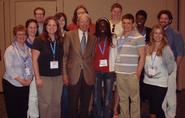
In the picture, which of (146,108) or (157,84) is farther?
(146,108)

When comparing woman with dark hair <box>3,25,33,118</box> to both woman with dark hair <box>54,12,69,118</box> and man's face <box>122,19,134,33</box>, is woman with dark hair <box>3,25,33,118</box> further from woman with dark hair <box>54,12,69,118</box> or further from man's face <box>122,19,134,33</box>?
man's face <box>122,19,134,33</box>

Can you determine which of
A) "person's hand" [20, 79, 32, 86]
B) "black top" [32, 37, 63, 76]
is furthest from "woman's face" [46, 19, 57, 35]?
"person's hand" [20, 79, 32, 86]

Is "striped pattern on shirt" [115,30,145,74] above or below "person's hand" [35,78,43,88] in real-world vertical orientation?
above

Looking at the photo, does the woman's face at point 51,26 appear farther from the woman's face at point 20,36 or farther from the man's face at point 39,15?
the man's face at point 39,15

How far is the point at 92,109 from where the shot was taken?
4.58m

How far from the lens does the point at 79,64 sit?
4059 mm

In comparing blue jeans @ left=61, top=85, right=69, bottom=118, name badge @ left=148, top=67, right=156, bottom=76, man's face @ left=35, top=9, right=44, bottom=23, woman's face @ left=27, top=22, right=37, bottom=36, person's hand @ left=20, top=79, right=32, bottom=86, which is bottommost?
blue jeans @ left=61, top=85, right=69, bottom=118

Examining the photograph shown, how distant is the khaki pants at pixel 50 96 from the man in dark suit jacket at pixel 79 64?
20cm

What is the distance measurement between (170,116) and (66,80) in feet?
4.92

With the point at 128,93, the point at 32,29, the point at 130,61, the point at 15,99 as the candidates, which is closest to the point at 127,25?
the point at 130,61

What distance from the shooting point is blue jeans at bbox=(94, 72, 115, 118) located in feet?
13.9

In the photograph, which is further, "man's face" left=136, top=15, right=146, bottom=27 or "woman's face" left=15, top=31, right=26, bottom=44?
"man's face" left=136, top=15, right=146, bottom=27

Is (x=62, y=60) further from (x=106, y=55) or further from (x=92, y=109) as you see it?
(x=92, y=109)

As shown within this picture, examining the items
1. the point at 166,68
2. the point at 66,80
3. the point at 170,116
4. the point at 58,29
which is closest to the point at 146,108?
the point at 170,116
